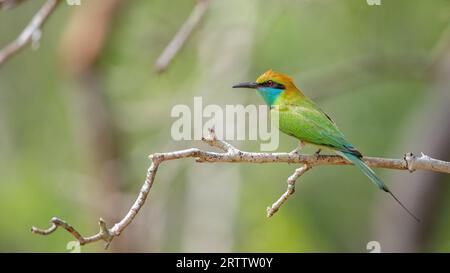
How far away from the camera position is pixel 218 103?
641cm

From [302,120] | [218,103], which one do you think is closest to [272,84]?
[302,120]

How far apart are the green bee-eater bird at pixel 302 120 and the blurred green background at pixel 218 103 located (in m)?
1.90


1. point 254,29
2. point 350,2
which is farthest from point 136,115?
point 350,2

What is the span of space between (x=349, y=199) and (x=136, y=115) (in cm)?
293

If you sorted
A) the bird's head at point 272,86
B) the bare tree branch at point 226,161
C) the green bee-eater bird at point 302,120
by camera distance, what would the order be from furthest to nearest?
the bird's head at point 272,86, the green bee-eater bird at point 302,120, the bare tree branch at point 226,161

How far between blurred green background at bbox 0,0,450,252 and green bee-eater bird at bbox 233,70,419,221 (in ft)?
6.23

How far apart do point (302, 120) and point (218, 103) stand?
2.85 metres

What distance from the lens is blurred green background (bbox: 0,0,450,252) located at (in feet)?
21.4

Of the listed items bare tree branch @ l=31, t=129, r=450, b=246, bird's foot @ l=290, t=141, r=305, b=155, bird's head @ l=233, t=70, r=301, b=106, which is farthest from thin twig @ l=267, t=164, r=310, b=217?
bird's head @ l=233, t=70, r=301, b=106

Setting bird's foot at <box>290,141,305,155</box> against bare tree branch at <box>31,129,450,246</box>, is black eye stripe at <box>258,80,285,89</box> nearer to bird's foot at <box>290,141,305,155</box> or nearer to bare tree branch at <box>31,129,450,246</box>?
bird's foot at <box>290,141,305,155</box>

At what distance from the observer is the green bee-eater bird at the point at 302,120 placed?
3.22 metres

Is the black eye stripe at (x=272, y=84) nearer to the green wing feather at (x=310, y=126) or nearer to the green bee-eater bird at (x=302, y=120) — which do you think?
the green bee-eater bird at (x=302, y=120)

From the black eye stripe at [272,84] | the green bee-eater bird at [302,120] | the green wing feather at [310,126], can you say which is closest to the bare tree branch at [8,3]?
the green bee-eater bird at [302,120]

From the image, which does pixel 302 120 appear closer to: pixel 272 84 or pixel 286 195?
pixel 272 84
